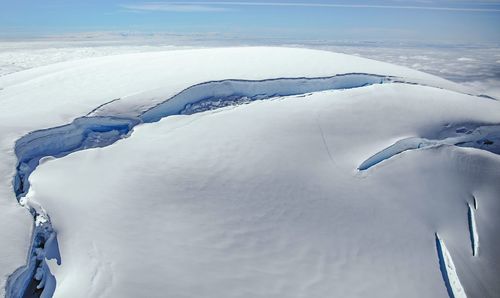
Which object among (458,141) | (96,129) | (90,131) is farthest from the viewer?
(458,141)

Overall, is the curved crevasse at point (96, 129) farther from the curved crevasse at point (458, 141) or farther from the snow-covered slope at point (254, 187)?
the curved crevasse at point (458, 141)

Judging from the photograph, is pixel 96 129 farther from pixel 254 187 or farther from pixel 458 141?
pixel 458 141

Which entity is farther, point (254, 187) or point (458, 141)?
point (458, 141)

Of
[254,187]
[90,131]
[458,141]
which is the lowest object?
[458,141]

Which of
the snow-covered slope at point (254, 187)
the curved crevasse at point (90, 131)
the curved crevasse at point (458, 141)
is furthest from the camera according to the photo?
the curved crevasse at point (458, 141)

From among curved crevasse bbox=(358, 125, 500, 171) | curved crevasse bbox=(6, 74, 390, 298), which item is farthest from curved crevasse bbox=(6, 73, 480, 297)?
curved crevasse bbox=(358, 125, 500, 171)

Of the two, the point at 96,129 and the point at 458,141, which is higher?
the point at 96,129

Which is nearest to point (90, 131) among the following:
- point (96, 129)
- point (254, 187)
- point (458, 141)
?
point (96, 129)

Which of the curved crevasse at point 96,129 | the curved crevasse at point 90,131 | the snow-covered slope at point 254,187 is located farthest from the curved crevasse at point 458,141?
the curved crevasse at point 90,131

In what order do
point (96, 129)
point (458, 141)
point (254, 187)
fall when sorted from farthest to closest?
1. point (458, 141)
2. point (96, 129)
3. point (254, 187)

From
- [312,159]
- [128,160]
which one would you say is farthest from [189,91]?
[312,159]
